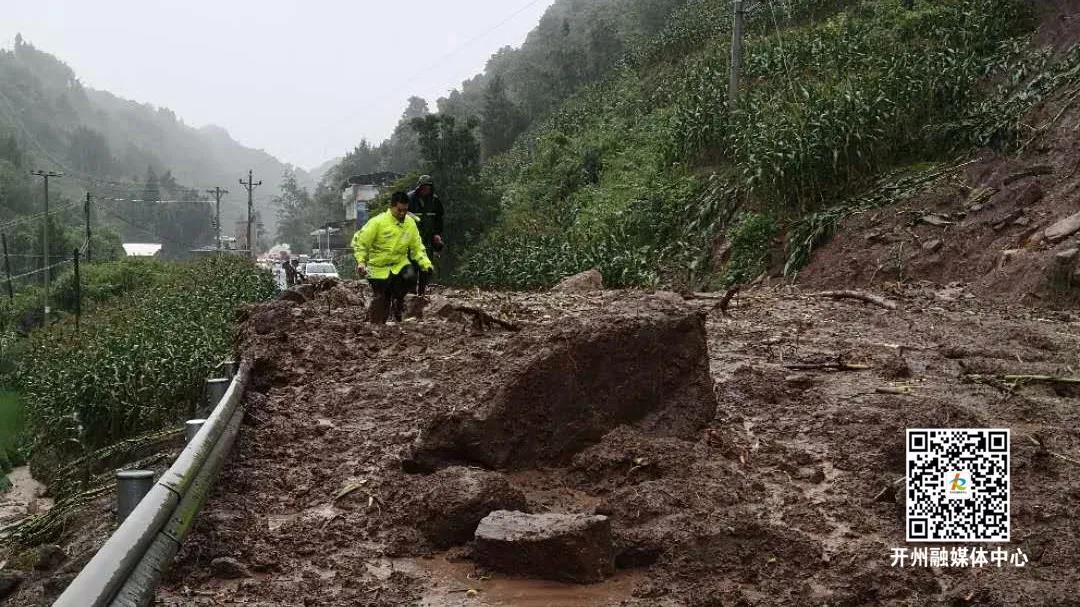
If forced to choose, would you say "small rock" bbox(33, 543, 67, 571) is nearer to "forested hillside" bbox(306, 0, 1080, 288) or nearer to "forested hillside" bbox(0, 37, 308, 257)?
"forested hillside" bbox(306, 0, 1080, 288)

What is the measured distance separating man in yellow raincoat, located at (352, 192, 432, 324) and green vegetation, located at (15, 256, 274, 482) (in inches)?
194

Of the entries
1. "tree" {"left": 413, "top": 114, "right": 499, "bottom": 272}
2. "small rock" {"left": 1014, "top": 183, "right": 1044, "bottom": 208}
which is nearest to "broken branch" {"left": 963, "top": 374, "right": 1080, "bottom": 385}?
"small rock" {"left": 1014, "top": 183, "right": 1044, "bottom": 208}

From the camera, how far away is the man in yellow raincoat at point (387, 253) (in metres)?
9.60

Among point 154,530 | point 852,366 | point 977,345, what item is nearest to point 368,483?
point 154,530

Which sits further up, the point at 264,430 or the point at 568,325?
the point at 568,325

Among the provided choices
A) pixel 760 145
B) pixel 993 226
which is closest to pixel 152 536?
pixel 993 226

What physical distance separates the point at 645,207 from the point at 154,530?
19.4m

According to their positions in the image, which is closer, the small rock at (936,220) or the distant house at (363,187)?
the small rock at (936,220)

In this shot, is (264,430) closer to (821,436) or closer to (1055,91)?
(821,436)

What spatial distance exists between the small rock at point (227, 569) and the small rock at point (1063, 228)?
33.6 feet

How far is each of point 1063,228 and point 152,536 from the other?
10.7m

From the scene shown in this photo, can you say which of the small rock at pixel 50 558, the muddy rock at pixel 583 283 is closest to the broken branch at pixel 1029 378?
the small rock at pixel 50 558

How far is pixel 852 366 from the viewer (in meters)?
6.25

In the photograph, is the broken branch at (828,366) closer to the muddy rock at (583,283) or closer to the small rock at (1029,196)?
the small rock at (1029,196)
